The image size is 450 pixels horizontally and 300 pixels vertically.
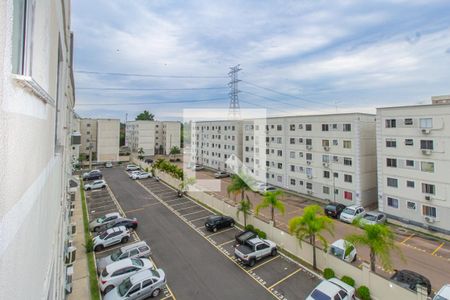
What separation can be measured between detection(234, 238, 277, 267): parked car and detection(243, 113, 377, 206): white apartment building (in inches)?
547

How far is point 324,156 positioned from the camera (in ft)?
89.1

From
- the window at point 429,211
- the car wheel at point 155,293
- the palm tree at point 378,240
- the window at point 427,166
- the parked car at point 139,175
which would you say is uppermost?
the window at point 427,166

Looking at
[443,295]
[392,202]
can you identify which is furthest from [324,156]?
[443,295]

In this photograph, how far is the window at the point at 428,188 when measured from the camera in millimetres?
19031

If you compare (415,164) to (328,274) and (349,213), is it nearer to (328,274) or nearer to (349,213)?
(349,213)

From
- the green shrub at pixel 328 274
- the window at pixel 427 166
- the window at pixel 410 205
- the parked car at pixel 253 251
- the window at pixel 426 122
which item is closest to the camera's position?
the green shrub at pixel 328 274

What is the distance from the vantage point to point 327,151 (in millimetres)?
26828

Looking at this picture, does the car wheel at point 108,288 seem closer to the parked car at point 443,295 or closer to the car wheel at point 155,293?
the car wheel at point 155,293

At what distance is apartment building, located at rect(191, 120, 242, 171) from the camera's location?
4181 cm

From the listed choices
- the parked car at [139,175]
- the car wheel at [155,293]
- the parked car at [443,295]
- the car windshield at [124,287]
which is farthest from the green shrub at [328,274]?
the parked car at [139,175]

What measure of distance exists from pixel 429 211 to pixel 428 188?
68.8 inches

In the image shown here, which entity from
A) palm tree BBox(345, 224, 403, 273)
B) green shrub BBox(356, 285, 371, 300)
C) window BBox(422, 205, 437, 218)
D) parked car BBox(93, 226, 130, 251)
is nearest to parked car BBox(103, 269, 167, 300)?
parked car BBox(93, 226, 130, 251)

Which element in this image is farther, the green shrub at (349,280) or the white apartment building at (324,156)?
the white apartment building at (324,156)

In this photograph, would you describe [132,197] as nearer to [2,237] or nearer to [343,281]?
[343,281]
